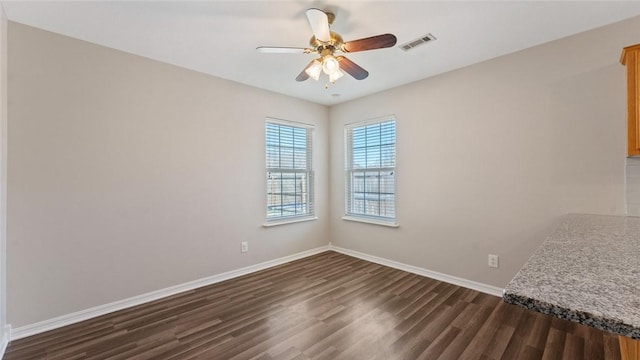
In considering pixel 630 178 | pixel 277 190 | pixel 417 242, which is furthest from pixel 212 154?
pixel 630 178

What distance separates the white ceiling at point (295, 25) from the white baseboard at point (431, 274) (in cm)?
246

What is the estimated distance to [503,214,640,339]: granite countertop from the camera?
0.60 m

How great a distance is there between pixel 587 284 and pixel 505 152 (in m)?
2.42

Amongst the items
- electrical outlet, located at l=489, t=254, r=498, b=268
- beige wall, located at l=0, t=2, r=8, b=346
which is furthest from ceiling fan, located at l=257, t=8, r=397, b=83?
electrical outlet, located at l=489, t=254, r=498, b=268

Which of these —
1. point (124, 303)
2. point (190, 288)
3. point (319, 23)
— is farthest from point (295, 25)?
point (124, 303)

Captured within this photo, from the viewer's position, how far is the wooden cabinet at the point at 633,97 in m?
1.90

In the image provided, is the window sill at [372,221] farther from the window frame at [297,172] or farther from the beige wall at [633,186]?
the beige wall at [633,186]

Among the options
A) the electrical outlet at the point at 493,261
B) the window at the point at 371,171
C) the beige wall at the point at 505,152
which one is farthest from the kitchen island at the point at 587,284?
the window at the point at 371,171

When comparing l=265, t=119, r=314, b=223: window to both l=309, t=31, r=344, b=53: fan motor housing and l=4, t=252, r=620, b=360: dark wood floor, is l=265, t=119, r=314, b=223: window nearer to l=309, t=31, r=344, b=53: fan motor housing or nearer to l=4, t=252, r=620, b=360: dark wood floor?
l=4, t=252, r=620, b=360: dark wood floor

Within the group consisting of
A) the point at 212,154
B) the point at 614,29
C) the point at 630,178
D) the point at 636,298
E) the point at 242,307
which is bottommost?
the point at 242,307

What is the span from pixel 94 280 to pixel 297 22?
2.95m

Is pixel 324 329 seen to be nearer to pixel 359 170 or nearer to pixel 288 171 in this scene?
pixel 288 171

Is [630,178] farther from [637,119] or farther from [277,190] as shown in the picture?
[277,190]

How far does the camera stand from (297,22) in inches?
85.4
